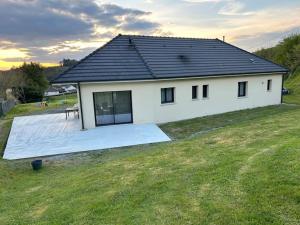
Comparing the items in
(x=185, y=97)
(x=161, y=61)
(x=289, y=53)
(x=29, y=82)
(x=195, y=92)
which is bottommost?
(x=185, y=97)

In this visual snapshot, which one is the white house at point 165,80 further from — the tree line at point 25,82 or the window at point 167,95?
the tree line at point 25,82

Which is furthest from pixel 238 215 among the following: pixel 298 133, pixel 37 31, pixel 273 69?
pixel 37 31

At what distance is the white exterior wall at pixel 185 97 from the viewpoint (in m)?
13.4

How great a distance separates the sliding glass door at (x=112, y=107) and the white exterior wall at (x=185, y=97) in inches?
11.0

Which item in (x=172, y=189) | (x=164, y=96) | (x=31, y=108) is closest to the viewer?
(x=172, y=189)

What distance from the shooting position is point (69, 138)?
11859mm

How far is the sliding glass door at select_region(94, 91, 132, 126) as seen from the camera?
13.5 m

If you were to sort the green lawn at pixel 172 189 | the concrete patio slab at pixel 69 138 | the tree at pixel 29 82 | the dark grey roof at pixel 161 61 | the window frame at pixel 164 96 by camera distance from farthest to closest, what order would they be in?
the tree at pixel 29 82, the window frame at pixel 164 96, the dark grey roof at pixel 161 61, the concrete patio slab at pixel 69 138, the green lawn at pixel 172 189

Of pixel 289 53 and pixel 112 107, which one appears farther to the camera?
pixel 289 53

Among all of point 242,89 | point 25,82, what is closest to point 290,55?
point 242,89

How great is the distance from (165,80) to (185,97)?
73.5 inches

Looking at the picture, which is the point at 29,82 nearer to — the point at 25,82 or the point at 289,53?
the point at 25,82

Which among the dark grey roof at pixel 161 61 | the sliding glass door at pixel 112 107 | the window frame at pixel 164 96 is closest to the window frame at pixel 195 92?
the dark grey roof at pixel 161 61

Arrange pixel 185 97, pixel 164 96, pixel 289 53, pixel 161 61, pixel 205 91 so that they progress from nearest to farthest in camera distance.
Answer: pixel 164 96
pixel 185 97
pixel 161 61
pixel 205 91
pixel 289 53
